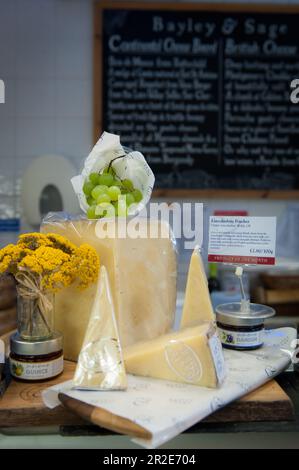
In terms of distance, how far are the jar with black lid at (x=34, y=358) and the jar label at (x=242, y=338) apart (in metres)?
0.34

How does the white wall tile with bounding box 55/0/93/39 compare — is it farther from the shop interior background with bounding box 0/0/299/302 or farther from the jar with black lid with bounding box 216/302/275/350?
the jar with black lid with bounding box 216/302/275/350

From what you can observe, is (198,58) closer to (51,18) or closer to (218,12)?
(218,12)

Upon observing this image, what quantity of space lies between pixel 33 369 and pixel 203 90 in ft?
6.47

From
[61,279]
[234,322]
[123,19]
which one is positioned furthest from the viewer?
[123,19]

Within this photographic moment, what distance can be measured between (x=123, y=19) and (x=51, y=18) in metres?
0.39

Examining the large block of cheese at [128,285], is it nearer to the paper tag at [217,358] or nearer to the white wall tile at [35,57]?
the paper tag at [217,358]

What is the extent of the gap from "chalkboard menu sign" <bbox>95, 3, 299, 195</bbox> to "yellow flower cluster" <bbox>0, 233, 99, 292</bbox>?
5.38 feet

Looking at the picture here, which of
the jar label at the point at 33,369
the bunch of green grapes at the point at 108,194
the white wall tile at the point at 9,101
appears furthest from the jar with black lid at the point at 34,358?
the white wall tile at the point at 9,101

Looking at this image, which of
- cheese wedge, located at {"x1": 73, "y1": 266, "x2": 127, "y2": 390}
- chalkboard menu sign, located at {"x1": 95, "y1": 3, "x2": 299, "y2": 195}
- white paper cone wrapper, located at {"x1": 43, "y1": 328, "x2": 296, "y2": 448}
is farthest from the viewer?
chalkboard menu sign, located at {"x1": 95, "y1": 3, "x2": 299, "y2": 195}

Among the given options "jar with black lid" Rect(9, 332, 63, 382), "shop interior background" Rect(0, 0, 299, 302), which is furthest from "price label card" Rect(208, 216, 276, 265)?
"shop interior background" Rect(0, 0, 299, 302)

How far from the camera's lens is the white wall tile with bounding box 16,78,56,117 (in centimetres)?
244

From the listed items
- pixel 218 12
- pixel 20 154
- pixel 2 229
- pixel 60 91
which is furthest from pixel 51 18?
pixel 2 229

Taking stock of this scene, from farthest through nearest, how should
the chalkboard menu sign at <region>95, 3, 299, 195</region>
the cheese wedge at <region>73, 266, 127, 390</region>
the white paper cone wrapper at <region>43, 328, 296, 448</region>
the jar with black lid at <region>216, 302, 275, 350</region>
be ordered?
1. the chalkboard menu sign at <region>95, 3, 299, 195</region>
2. the jar with black lid at <region>216, 302, 275, 350</region>
3. the cheese wedge at <region>73, 266, 127, 390</region>
4. the white paper cone wrapper at <region>43, 328, 296, 448</region>

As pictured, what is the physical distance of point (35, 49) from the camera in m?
2.43
